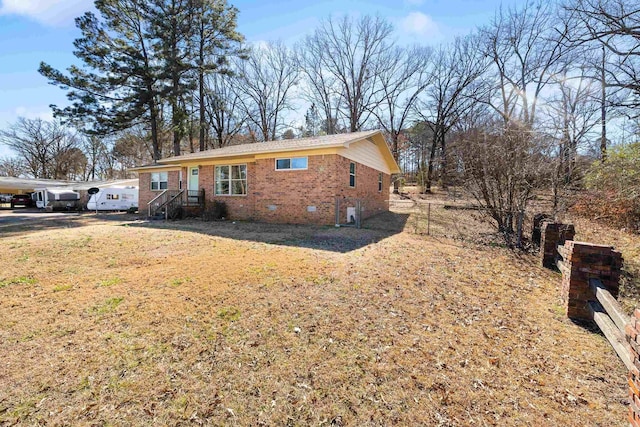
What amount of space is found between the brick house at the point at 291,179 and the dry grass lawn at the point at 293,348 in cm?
619

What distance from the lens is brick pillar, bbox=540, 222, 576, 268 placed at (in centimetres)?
610

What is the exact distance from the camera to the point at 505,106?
24.3 metres

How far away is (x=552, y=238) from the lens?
6.34 meters

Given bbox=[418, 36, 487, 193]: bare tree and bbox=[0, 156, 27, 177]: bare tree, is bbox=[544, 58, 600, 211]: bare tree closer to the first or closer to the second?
bbox=[418, 36, 487, 193]: bare tree

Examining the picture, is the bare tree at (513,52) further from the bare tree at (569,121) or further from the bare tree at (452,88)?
the bare tree at (569,121)

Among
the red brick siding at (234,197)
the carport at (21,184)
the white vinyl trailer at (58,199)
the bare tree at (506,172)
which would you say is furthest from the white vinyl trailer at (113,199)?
the bare tree at (506,172)

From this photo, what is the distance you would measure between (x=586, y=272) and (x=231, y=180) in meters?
13.4

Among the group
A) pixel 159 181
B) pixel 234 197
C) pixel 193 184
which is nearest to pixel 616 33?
pixel 234 197

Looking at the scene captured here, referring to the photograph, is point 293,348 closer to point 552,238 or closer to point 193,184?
point 552,238

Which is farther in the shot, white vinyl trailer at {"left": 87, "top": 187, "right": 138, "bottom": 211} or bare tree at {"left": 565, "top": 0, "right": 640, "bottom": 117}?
white vinyl trailer at {"left": 87, "top": 187, "right": 138, "bottom": 211}

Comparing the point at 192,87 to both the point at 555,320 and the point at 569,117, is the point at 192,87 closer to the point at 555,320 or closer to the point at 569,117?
the point at 569,117

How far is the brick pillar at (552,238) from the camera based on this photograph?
20.0ft

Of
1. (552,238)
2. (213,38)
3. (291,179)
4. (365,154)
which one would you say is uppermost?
(213,38)

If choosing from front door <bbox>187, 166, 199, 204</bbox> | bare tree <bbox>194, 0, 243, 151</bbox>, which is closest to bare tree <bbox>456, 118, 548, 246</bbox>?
front door <bbox>187, 166, 199, 204</bbox>
